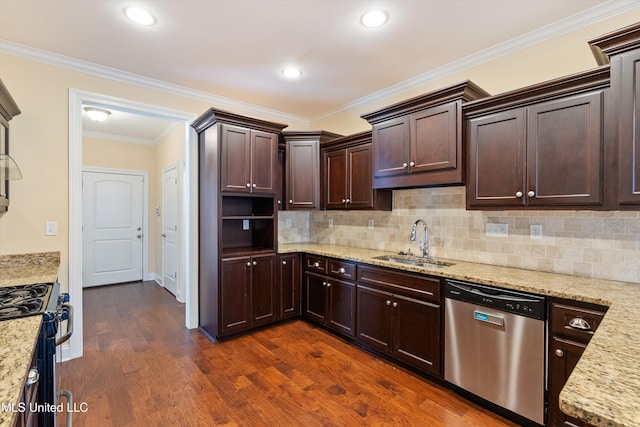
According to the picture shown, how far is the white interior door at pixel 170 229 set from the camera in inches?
188

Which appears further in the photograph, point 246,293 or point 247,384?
point 246,293

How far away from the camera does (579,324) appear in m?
1.70

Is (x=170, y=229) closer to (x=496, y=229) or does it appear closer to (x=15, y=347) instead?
(x=15, y=347)

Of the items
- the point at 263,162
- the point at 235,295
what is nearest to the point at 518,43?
the point at 263,162

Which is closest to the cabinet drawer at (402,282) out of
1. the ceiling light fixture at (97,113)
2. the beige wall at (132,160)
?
the ceiling light fixture at (97,113)

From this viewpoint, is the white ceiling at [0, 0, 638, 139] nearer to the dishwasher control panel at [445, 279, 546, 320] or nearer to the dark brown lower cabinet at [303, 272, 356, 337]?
the dishwasher control panel at [445, 279, 546, 320]

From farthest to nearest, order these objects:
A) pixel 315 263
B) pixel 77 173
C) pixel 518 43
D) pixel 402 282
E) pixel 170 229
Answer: pixel 170 229 → pixel 315 263 → pixel 77 173 → pixel 402 282 → pixel 518 43

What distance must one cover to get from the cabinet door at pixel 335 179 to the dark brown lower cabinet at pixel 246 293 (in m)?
0.98

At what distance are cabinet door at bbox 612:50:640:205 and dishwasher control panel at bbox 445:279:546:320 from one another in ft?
2.45

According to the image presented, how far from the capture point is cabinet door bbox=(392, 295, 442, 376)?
7.80 ft

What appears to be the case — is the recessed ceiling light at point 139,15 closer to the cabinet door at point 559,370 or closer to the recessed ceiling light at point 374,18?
the recessed ceiling light at point 374,18

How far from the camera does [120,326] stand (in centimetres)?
357

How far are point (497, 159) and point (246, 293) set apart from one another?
2.69 meters

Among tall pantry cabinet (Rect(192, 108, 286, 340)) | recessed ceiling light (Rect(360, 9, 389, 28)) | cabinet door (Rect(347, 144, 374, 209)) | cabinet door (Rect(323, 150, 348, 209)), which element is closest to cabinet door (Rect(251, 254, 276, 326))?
tall pantry cabinet (Rect(192, 108, 286, 340))
